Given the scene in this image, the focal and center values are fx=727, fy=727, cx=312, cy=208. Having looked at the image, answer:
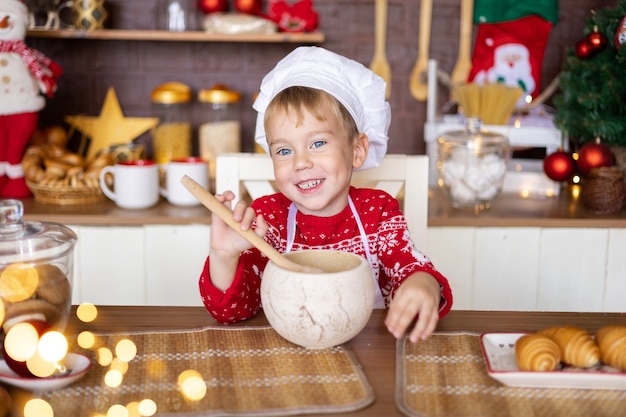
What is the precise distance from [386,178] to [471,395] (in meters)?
0.73

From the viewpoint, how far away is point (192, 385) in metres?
0.70

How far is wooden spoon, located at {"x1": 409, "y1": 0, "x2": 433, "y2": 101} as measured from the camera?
217 centimetres

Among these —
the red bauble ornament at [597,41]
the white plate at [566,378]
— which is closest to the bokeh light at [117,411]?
the white plate at [566,378]

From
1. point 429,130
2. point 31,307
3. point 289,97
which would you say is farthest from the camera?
point 429,130

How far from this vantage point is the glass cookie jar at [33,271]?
2.32ft

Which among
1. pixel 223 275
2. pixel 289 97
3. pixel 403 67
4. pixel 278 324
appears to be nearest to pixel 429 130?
pixel 403 67

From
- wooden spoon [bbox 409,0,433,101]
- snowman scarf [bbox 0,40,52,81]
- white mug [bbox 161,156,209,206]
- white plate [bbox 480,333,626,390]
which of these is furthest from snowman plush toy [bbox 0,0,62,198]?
white plate [bbox 480,333,626,390]

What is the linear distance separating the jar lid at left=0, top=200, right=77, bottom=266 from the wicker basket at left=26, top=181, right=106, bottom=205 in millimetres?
1115

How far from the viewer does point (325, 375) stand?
722 mm

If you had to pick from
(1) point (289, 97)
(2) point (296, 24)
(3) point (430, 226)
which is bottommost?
(3) point (430, 226)

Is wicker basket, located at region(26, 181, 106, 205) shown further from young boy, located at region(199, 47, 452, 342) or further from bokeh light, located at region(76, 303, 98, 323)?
bokeh light, located at region(76, 303, 98, 323)

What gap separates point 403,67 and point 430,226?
67 cm

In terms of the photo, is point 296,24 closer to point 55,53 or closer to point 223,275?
point 55,53

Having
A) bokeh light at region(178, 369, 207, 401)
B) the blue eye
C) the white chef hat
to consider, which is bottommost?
bokeh light at region(178, 369, 207, 401)
